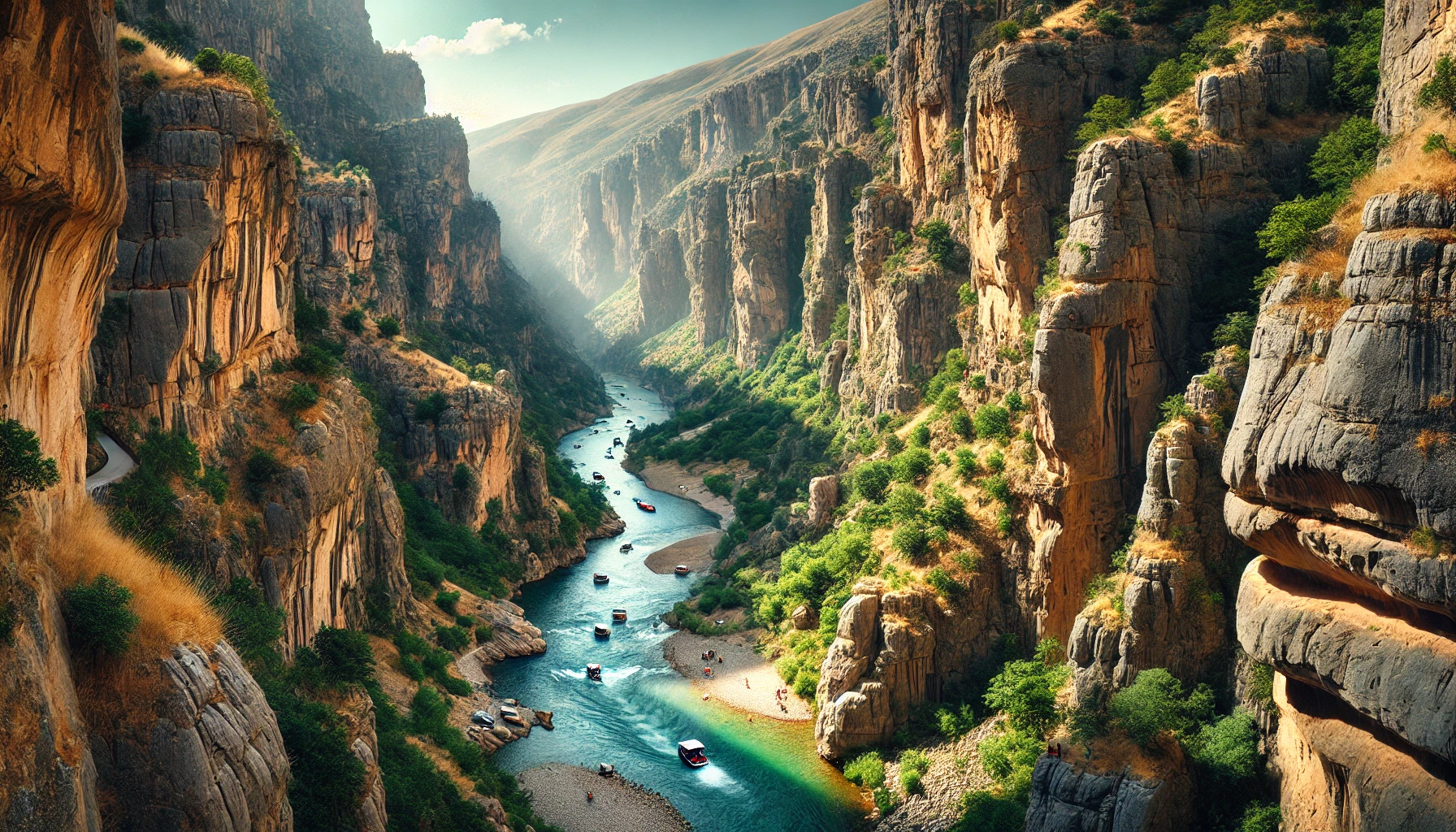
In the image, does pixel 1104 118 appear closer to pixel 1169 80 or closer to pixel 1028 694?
pixel 1169 80

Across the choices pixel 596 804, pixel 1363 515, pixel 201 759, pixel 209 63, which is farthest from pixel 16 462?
pixel 596 804

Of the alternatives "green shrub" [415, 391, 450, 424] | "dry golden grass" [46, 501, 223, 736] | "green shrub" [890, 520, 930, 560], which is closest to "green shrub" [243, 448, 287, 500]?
"dry golden grass" [46, 501, 223, 736]

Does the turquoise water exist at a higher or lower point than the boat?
lower

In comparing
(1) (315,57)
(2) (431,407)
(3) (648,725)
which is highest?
(1) (315,57)

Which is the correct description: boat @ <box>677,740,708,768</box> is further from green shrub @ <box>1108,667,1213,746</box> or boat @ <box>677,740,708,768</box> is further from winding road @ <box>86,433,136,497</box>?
winding road @ <box>86,433,136,497</box>

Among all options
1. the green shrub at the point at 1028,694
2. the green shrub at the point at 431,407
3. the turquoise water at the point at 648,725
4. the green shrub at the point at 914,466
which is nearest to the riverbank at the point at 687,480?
the turquoise water at the point at 648,725

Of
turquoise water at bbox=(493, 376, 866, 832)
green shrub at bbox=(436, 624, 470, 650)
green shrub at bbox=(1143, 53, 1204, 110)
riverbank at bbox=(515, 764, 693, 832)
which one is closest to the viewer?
riverbank at bbox=(515, 764, 693, 832)
